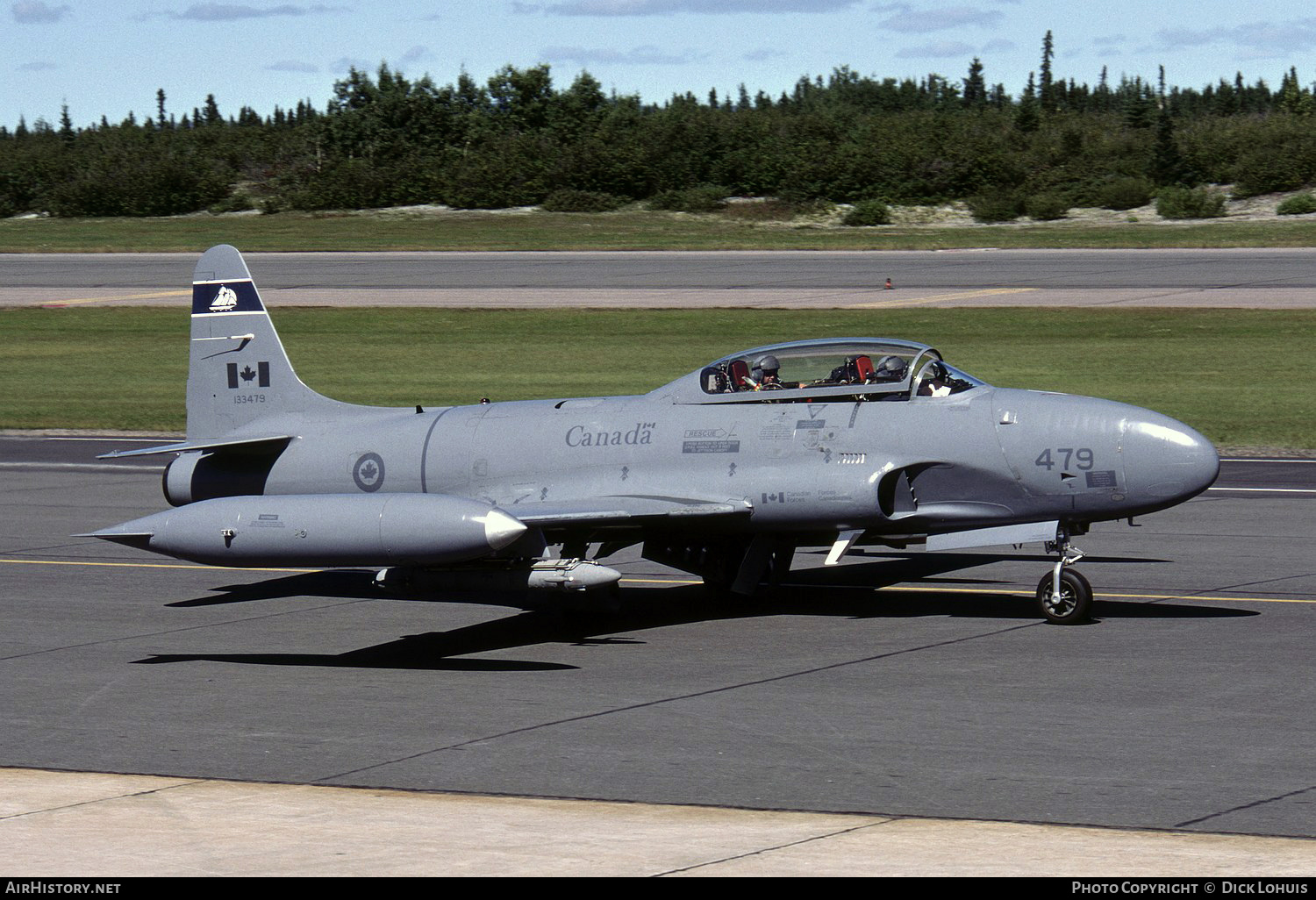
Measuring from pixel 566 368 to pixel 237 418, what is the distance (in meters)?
23.1

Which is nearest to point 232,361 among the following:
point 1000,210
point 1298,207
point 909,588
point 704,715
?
point 909,588

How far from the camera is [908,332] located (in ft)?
149

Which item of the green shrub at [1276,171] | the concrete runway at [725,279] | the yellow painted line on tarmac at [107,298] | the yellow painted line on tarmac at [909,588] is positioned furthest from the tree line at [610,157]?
the yellow painted line on tarmac at [909,588]

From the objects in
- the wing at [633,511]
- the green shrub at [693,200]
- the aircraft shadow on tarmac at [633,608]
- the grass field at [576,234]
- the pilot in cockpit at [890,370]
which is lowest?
the aircraft shadow on tarmac at [633,608]

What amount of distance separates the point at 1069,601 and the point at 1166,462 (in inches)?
61.4

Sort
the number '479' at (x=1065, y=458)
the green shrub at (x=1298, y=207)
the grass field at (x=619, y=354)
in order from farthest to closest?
the green shrub at (x=1298, y=207)
the grass field at (x=619, y=354)
the number '479' at (x=1065, y=458)

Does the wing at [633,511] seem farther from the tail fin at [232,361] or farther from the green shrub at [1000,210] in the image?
the green shrub at [1000,210]

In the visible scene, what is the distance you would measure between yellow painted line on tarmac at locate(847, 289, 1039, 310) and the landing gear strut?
1392 inches

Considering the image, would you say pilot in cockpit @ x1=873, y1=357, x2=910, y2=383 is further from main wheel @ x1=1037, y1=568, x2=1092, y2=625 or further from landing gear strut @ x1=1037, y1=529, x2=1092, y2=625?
main wheel @ x1=1037, y1=568, x2=1092, y2=625

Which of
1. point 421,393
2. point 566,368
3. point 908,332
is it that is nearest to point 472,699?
point 421,393

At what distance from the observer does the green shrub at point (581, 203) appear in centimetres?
10138

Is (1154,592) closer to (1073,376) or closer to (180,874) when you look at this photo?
(180,874)

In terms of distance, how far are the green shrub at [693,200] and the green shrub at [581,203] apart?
231 cm

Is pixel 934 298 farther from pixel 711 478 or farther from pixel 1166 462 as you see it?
pixel 1166 462
